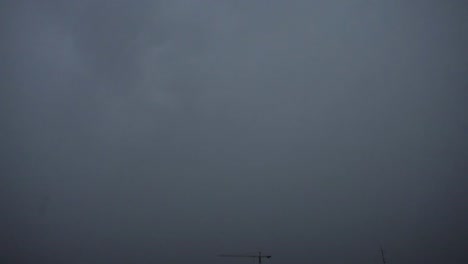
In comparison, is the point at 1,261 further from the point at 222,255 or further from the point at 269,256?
the point at 269,256

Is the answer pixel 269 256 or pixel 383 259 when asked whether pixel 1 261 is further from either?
pixel 383 259

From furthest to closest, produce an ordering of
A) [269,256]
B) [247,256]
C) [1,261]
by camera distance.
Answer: [247,256]
[269,256]
[1,261]

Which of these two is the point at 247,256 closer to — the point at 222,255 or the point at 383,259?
the point at 222,255

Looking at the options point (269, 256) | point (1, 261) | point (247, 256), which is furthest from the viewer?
point (247, 256)

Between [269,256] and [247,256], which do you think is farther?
[247,256]

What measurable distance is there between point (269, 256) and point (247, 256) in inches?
177

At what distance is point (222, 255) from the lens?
40406 millimetres

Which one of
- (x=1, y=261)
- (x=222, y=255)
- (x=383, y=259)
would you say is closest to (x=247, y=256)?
(x=222, y=255)

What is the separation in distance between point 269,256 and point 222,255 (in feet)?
23.2

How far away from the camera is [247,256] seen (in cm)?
4181

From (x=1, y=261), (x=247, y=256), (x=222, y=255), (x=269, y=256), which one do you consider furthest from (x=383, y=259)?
(x=1, y=261)

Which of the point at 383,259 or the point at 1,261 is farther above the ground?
the point at 1,261

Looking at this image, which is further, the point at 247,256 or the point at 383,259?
the point at 247,256

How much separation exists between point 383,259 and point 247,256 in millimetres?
19073
